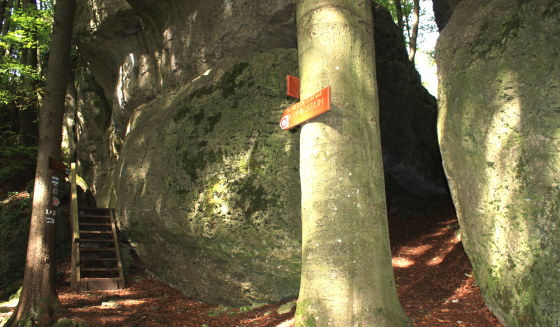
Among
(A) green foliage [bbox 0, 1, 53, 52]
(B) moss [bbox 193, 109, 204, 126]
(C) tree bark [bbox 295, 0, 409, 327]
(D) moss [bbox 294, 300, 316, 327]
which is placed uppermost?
(A) green foliage [bbox 0, 1, 53, 52]

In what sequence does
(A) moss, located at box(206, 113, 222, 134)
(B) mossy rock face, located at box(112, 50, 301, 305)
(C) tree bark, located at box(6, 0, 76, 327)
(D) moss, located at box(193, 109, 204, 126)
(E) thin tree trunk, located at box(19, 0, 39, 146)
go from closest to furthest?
(C) tree bark, located at box(6, 0, 76, 327) → (B) mossy rock face, located at box(112, 50, 301, 305) → (A) moss, located at box(206, 113, 222, 134) → (D) moss, located at box(193, 109, 204, 126) → (E) thin tree trunk, located at box(19, 0, 39, 146)

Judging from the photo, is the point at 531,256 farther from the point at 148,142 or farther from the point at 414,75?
the point at 414,75

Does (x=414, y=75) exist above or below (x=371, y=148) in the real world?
Result: above

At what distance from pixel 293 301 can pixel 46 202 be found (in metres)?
4.74

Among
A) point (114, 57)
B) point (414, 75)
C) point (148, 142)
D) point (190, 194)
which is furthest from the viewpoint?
point (114, 57)

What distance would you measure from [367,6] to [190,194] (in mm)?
4897

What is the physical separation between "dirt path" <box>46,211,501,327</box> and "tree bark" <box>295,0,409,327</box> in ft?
4.06

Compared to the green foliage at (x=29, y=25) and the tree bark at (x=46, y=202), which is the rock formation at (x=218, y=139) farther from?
the green foliage at (x=29, y=25)

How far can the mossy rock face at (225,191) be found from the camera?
259 inches

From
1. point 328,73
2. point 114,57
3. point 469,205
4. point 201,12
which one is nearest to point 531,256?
point 469,205

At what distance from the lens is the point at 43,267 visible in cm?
658

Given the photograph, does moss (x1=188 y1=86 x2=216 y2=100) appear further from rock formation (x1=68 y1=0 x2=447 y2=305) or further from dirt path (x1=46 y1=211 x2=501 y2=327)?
dirt path (x1=46 y1=211 x2=501 y2=327)

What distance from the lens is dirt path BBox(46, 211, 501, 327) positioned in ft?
15.8

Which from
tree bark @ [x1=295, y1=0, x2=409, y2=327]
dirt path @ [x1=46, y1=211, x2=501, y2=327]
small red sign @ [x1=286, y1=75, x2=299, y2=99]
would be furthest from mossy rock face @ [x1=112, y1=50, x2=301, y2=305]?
tree bark @ [x1=295, y1=0, x2=409, y2=327]
